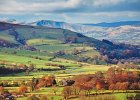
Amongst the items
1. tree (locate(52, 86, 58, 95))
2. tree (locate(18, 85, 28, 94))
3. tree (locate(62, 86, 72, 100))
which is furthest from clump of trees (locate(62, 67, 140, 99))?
tree (locate(18, 85, 28, 94))

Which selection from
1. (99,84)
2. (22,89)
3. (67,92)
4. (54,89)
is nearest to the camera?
(67,92)

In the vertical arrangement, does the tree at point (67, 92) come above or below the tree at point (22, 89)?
above

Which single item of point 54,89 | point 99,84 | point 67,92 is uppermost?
point 67,92

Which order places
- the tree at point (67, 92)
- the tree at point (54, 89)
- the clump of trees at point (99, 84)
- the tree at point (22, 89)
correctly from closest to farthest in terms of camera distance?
the tree at point (67, 92) → the tree at point (54, 89) → the clump of trees at point (99, 84) → the tree at point (22, 89)

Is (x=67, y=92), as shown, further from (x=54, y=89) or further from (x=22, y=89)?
(x=22, y=89)

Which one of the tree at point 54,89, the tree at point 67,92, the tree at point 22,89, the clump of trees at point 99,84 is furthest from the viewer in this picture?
the tree at point 22,89

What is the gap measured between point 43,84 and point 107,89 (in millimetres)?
30247

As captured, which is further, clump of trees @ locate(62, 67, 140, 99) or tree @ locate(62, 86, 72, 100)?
clump of trees @ locate(62, 67, 140, 99)

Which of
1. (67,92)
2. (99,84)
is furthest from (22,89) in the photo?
(99,84)

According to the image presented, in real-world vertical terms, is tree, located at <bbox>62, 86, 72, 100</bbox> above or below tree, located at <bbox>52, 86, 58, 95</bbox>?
above

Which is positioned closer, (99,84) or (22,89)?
(22,89)

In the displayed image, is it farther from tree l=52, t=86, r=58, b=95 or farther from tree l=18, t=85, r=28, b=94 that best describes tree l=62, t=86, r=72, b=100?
tree l=18, t=85, r=28, b=94

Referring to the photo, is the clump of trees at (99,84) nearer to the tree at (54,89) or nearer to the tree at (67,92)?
the tree at (67,92)

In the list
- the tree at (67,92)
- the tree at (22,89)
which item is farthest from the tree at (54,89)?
the tree at (22,89)
